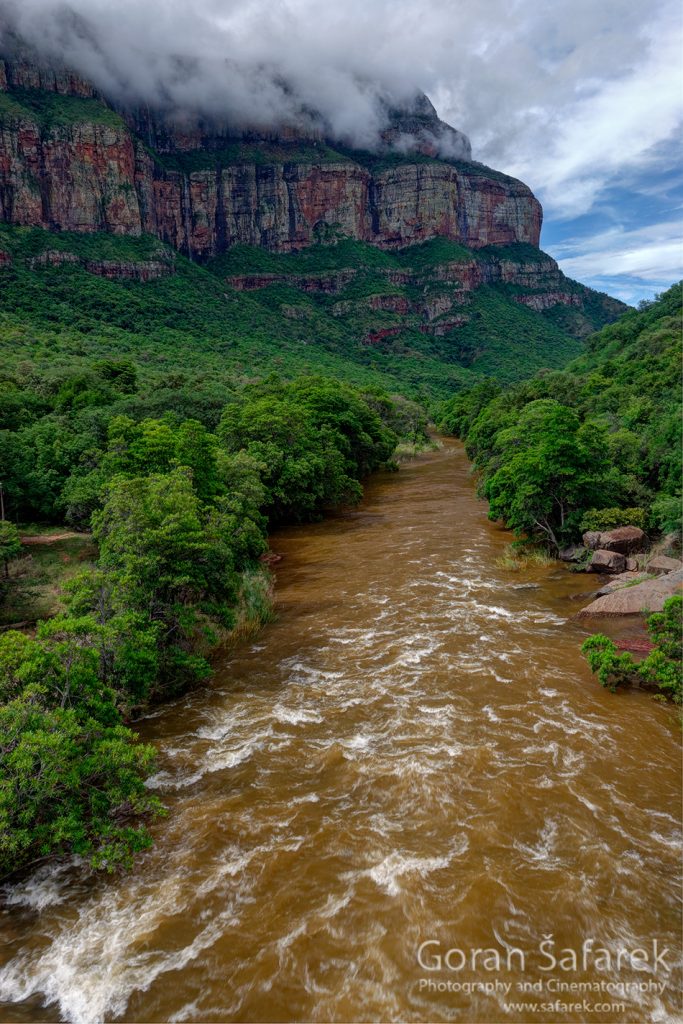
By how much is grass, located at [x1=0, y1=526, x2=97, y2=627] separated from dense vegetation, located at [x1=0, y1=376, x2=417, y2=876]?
79 centimetres

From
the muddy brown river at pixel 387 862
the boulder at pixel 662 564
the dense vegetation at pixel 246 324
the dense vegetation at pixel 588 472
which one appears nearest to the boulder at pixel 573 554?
the dense vegetation at pixel 588 472

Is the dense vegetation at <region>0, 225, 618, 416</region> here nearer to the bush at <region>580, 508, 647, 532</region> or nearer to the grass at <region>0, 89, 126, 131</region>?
the bush at <region>580, 508, 647, 532</region>

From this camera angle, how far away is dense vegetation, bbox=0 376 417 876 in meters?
8.70

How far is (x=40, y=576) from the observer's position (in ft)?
69.4

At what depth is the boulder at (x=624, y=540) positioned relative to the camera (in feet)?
75.5

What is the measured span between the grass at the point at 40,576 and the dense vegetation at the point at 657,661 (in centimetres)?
1509

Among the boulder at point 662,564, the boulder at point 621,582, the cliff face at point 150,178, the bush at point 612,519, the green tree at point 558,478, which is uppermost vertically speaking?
the cliff face at point 150,178

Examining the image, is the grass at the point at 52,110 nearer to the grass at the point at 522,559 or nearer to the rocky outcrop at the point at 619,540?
the grass at the point at 522,559

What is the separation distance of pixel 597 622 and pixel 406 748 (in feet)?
30.1

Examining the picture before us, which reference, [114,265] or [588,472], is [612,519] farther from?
[114,265]

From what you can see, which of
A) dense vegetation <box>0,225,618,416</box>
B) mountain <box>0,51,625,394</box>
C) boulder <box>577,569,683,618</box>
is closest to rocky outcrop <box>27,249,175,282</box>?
mountain <box>0,51,625,394</box>

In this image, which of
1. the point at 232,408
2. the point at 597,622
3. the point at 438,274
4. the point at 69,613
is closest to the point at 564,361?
the point at 438,274

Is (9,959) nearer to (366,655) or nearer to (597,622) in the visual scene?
(366,655)

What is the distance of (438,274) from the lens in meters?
191
